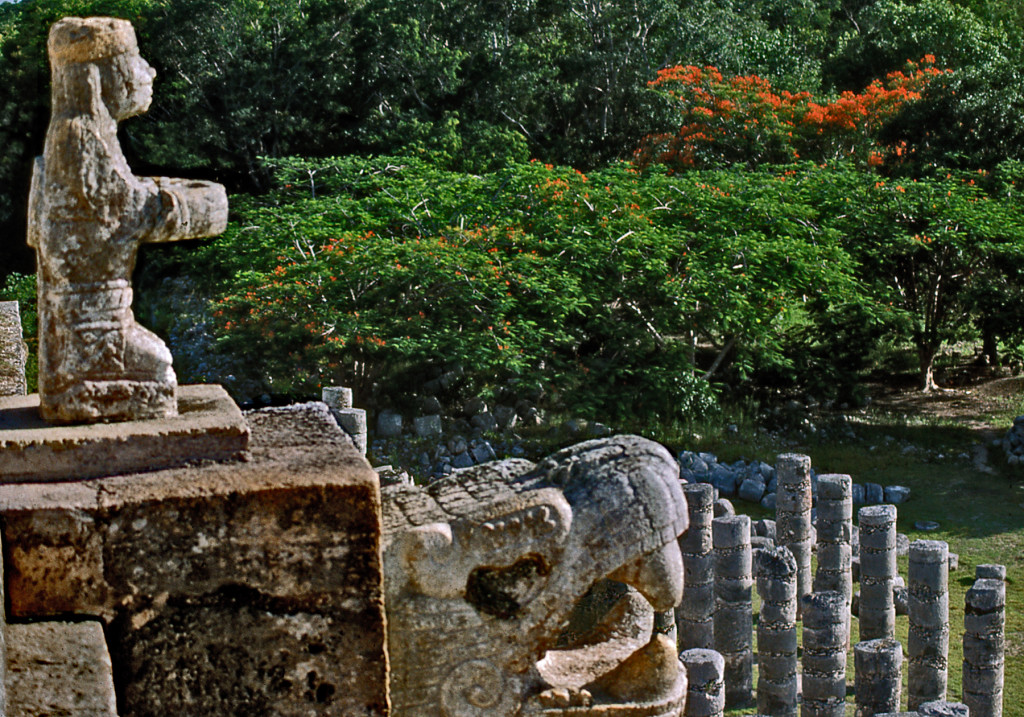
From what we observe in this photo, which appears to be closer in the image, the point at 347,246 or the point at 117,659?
the point at 117,659

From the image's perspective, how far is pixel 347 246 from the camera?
48.5 ft

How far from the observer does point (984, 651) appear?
29.0 feet

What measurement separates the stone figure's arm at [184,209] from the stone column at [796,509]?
881cm

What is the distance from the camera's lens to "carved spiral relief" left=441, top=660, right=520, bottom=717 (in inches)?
134

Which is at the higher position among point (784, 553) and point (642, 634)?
point (642, 634)

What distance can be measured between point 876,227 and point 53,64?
595 inches

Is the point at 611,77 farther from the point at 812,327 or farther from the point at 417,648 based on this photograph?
the point at 417,648

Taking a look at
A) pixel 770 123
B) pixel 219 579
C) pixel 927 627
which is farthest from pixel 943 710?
pixel 770 123

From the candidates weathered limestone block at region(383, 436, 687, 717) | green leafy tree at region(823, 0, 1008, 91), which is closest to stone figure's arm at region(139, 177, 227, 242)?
weathered limestone block at region(383, 436, 687, 717)

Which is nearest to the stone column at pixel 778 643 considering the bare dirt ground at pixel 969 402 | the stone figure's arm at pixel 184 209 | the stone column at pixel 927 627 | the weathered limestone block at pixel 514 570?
the stone column at pixel 927 627

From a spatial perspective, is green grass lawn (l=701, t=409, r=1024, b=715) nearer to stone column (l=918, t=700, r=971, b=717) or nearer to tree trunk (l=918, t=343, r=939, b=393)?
tree trunk (l=918, t=343, r=939, b=393)

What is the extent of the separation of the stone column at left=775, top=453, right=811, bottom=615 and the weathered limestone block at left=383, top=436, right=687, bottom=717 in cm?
818

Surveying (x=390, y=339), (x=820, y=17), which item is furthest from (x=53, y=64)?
(x=820, y=17)

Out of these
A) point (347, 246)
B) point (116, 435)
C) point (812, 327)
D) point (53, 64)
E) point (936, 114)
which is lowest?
point (812, 327)
